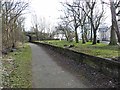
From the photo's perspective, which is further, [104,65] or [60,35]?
[60,35]

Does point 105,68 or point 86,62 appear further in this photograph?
point 86,62

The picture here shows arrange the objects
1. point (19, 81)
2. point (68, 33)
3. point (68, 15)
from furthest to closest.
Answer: point (68, 33) → point (68, 15) → point (19, 81)

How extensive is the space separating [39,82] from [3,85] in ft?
4.93

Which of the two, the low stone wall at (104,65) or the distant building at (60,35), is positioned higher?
the distant building at (60,35)

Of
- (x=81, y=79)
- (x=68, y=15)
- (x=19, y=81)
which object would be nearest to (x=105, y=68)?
(x=81, y=79)

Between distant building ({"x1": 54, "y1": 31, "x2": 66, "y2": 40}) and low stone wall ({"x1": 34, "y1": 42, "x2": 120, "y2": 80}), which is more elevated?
distant building ({"x1": 54, "y1": 31, "x2": 66, "y2": 40})

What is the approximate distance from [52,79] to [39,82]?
0.82m

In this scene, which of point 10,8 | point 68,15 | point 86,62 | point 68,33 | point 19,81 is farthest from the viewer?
point 68,33

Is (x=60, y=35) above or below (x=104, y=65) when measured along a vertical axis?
above

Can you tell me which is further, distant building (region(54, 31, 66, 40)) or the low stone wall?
distant building (region(54, 31, 66, 40))

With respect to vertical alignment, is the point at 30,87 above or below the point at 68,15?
below

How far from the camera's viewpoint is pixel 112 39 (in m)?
31.3

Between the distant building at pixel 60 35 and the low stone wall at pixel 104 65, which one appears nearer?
the low stone wall at pixel 104 65

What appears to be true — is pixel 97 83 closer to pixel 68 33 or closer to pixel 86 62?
pixel 86 62
